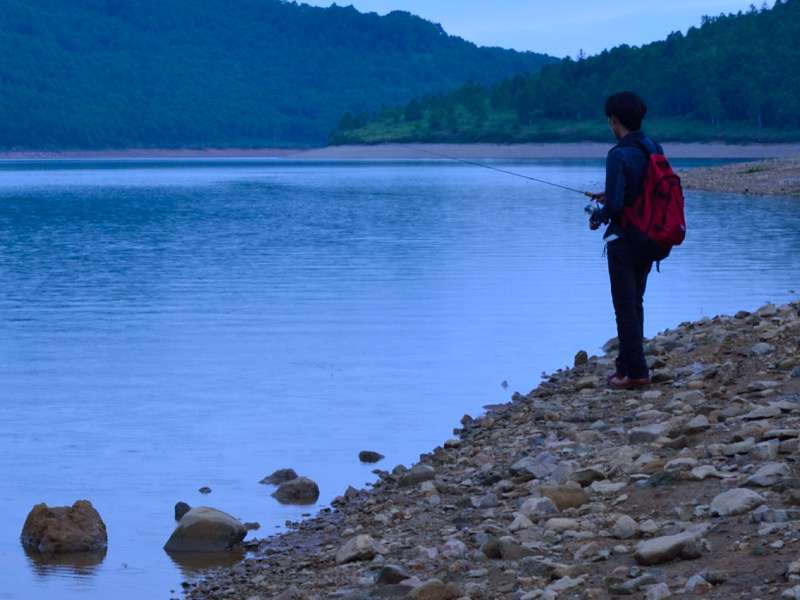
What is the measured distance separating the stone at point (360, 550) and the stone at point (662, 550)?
1421mm

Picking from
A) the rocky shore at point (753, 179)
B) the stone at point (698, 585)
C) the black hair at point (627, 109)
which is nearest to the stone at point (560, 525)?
the stone at point (698, 585)

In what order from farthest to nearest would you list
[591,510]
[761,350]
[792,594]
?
1. [761,350]
2. [591,510]
3. [792,594]

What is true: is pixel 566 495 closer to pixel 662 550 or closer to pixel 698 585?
pixel 662 550

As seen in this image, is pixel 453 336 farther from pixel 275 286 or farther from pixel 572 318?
pixel 275 286

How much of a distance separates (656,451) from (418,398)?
154 inches

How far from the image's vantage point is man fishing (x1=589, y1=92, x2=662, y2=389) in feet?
24.5

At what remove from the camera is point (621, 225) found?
7664mm

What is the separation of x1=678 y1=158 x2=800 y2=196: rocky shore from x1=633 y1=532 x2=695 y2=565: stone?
3617 cm

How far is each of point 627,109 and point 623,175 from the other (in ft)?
1.45

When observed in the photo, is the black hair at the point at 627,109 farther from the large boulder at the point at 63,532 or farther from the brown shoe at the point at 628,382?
the large boulder at the point at 63,532

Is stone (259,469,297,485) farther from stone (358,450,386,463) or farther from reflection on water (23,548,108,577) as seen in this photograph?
reflection on water (23,548,108,577)

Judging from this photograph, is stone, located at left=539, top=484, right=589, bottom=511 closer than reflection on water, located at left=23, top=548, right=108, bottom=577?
Yes

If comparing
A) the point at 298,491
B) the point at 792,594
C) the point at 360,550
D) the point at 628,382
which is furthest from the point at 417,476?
the point at 792,594

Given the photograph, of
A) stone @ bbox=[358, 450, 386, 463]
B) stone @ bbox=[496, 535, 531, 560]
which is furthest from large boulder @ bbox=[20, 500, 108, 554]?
stone @ bbox=[496, 535, 531, 560]
